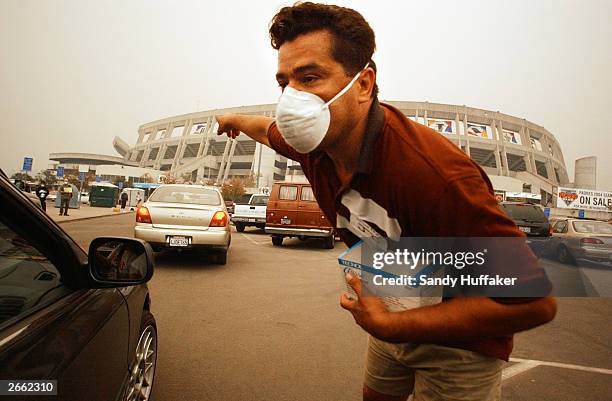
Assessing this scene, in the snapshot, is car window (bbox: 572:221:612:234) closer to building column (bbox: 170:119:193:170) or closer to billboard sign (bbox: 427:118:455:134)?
billboard sign (bbox: 427:118:455:134)

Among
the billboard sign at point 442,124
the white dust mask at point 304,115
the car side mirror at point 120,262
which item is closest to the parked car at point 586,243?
the white dust mask at point 304,115

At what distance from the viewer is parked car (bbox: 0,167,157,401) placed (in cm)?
105

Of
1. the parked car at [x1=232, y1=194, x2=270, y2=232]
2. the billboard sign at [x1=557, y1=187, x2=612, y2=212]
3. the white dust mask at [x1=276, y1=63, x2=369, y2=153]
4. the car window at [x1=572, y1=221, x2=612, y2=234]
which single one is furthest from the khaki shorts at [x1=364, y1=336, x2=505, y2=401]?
the billboard sign at [x1=557, y1=187, x2=612, y2=212]

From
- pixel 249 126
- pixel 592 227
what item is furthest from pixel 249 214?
pixel 249 126

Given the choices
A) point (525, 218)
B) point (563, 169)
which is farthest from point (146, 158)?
point (563, 169)

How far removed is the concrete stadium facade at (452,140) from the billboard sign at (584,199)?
74.6ft

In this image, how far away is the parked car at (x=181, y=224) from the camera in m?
6.50

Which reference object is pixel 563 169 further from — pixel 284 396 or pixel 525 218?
pixel 284 396

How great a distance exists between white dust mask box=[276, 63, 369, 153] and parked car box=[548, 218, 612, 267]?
6265 mm

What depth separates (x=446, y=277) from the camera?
3.45 ft

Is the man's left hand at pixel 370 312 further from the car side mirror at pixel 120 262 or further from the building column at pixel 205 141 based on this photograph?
the building column at pixel 205 141

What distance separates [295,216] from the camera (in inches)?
423

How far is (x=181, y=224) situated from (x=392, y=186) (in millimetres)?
6116

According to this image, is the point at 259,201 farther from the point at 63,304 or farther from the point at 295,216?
the point at 63,304
